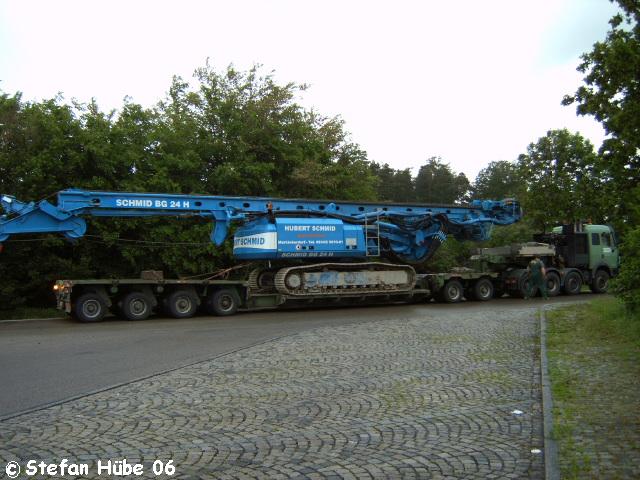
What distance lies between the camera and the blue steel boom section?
53.0ft

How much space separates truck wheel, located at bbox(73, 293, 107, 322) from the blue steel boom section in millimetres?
1781

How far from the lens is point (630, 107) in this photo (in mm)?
15414

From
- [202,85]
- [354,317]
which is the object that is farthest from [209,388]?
[202,85]

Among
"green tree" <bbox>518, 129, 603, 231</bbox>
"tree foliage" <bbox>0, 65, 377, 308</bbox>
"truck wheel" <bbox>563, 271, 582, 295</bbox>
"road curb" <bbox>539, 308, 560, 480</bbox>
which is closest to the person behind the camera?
"road curb" <bbox>539, 308, 560, 480</bbox>

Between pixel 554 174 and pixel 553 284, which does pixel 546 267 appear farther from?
pixel 554 174

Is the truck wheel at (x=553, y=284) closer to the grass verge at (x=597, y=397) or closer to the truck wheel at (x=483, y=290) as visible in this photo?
the truck wheel at (x=483, y=290)

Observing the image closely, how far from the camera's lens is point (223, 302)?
1812 cm

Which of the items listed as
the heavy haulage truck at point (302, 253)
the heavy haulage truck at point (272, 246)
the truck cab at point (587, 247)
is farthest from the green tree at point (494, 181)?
the heavy haulage truck at point (272, 246)

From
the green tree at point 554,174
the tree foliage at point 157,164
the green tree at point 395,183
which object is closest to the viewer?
the tree foliage at point 157,164

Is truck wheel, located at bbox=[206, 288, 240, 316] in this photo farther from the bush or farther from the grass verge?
the bush

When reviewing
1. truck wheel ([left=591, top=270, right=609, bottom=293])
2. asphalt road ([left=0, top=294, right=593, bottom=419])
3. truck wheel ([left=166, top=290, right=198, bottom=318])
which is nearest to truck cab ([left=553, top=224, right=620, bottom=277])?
truck wheel ([left=591, top=270, right=609, bottom=293])

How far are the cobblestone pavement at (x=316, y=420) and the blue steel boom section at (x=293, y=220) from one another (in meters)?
8.94

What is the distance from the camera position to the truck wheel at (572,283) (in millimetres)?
24203

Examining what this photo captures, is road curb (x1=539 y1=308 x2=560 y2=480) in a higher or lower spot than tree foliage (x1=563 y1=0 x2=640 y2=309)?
lower
